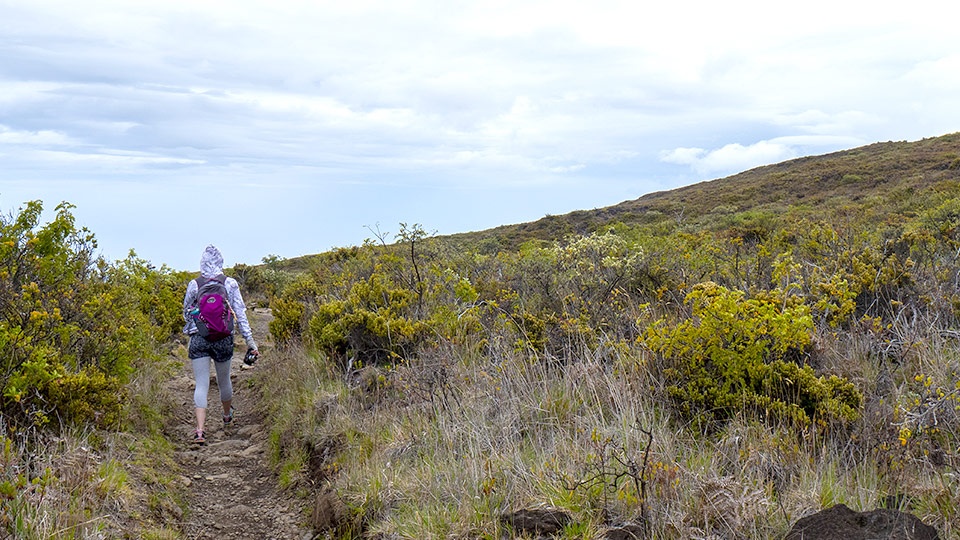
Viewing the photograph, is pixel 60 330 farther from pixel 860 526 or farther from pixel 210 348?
pixel 860 526

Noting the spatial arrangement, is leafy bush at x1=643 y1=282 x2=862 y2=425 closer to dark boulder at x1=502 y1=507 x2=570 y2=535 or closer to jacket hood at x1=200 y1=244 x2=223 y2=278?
dark boulder at x1=502 y1=507 x2=570 y2=535

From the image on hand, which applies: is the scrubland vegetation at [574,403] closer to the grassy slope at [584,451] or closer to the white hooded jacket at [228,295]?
the grassy slope at [584,451]

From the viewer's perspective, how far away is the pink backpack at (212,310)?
6719 millimetres

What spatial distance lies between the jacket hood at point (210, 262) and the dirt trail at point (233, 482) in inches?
71.6

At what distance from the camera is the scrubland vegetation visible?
322cm

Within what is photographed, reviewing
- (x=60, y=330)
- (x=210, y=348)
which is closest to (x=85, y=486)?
(x=60, y=330)

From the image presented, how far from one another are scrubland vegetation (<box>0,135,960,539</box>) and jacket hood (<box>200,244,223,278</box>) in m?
0.98

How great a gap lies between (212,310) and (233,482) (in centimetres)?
179

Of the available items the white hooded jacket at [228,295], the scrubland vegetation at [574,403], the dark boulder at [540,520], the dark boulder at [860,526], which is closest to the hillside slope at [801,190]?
the scrubland vegetation at [574,403]

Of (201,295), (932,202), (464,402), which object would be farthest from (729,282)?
(932,202)

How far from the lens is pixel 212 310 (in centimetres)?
673

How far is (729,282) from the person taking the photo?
7289 millimetres

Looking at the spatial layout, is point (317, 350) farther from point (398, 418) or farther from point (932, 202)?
point (932, 202)

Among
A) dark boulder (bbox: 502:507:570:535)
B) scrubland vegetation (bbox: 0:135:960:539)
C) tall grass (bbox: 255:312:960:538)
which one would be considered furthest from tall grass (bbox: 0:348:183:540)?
dark boulder (bbox: 502:507:570:535)
